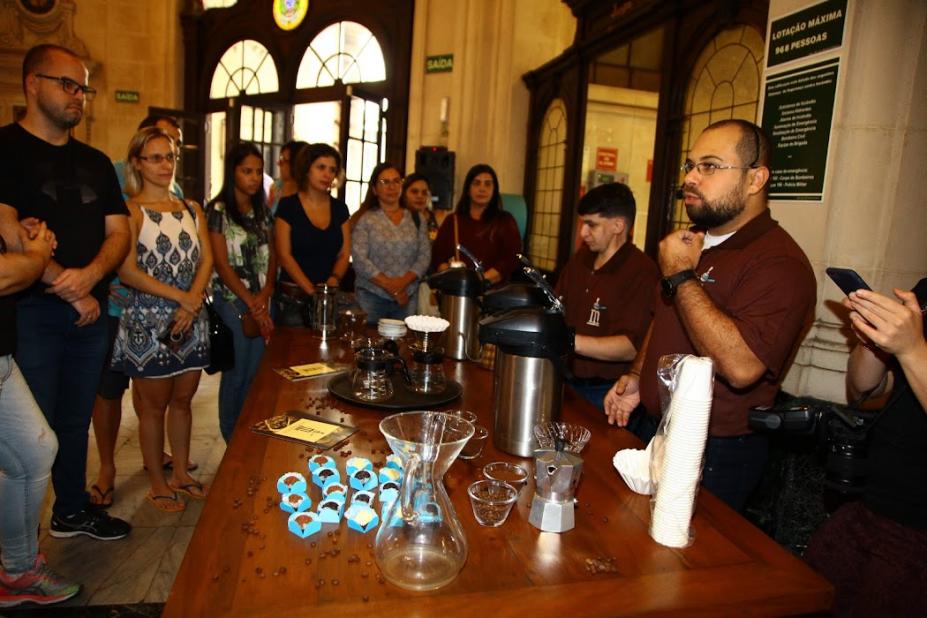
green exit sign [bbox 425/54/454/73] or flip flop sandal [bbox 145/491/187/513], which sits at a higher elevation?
green exit sign [bbox 425/54/454/73]

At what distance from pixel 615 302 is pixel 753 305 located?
801 millimetres

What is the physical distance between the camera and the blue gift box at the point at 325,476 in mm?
1259

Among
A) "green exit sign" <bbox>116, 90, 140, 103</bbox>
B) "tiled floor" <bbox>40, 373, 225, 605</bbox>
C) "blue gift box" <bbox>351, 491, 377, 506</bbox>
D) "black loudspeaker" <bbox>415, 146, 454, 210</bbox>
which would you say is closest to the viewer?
"blue gift box" <bbox>351, 491, 377, 506</bbox>

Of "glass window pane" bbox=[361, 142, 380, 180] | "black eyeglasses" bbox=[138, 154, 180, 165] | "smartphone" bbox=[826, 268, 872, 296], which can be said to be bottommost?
"smartphone" bbox=[826, 268, 872, 296]

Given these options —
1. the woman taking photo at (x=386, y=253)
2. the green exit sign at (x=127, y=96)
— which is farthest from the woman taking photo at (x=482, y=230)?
the green exit sign at (x=127, y=96)

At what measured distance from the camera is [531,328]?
141 cm

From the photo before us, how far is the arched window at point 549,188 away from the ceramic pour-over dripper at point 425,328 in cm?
370

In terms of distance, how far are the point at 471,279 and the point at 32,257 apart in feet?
4.47

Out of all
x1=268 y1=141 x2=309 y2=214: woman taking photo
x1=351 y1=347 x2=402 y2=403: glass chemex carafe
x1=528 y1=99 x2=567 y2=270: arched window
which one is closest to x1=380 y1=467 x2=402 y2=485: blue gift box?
x1=351 y1=347 x2=402 y2=403: glass chemex carafe

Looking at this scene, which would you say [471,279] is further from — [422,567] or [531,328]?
[422,567]

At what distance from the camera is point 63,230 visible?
219cm

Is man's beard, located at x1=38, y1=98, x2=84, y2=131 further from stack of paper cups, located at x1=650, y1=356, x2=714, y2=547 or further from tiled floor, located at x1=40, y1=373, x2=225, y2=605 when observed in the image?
stack of paper cups, located at x1=650, y1=356, x2=714, y2=547

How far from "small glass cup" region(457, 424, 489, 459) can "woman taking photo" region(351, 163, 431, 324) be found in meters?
2.01

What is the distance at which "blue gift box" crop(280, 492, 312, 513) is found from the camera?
1.16 m
